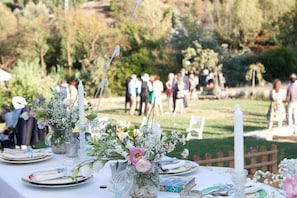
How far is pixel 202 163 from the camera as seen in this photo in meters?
4.57

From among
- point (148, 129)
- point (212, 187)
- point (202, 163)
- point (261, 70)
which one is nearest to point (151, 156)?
point (148, 129)

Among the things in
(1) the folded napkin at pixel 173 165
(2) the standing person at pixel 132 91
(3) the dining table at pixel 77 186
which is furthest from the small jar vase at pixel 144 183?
(2) the standing person at pixel 132 91

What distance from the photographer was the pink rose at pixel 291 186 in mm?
1555

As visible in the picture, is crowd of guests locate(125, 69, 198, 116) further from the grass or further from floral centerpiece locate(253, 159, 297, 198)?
floral centerpiece locate(253, 159, 297, 198)

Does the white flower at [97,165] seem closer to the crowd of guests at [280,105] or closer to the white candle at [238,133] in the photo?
the white candle at [238,133]

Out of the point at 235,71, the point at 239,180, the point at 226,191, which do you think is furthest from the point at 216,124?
the point at 235,71

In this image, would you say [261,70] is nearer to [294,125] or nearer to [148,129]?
[294,125]

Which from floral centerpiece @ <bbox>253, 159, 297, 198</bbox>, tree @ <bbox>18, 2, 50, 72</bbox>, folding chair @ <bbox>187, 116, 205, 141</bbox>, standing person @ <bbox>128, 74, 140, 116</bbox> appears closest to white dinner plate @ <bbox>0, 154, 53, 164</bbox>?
floral centerpiece @ <bbox>253, 159, 297, 198</bbox>

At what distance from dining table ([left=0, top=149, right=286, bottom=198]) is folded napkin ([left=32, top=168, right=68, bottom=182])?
0.06 metres

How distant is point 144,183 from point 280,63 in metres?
27.2

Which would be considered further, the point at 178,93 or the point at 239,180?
the point at 178,93

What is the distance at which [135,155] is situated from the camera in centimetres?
217

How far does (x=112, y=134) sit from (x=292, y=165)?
1.01 meters

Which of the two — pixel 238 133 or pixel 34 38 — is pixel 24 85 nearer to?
pixel 34 38
